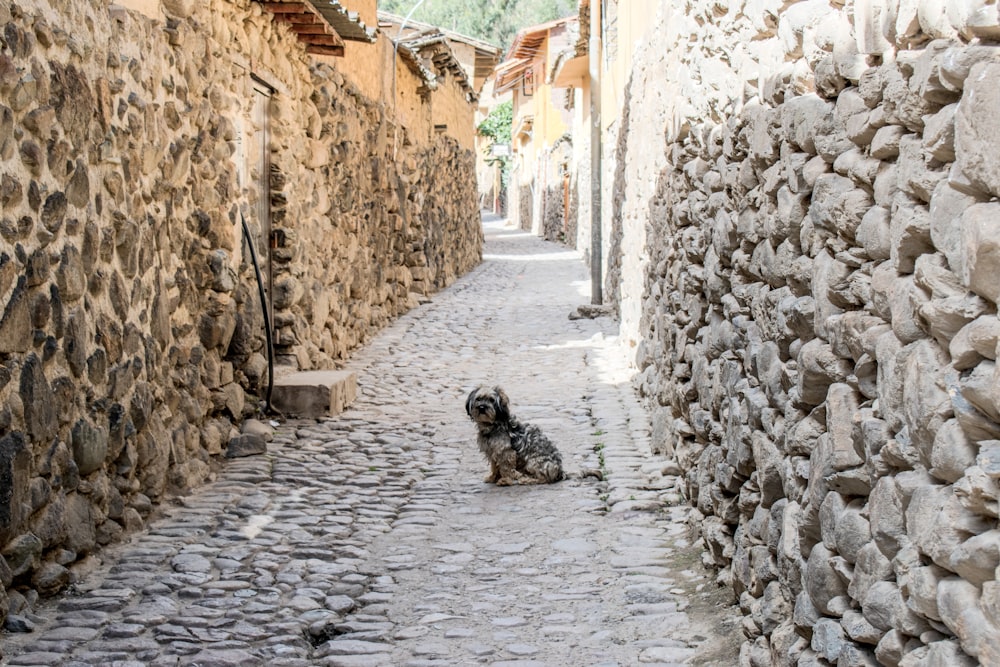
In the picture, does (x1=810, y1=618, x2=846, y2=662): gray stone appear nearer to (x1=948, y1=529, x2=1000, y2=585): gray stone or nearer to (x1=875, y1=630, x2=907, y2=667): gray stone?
(x1=875, y1=630, x2=907, y2=667): gray stone

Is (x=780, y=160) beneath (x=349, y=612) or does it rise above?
above

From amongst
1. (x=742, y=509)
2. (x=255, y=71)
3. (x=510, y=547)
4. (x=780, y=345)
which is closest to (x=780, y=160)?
(x=780, y=345)

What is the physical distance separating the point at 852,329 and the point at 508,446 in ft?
12.6

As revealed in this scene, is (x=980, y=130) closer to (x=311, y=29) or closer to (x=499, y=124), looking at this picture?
(x=311, y=29)

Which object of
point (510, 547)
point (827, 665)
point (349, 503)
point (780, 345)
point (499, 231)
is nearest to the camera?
point (827, 665)

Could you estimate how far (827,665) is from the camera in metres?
2.93

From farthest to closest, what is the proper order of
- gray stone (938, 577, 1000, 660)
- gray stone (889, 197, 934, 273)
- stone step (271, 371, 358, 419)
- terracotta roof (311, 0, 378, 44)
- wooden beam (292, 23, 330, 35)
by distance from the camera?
wooden beam (292, 23, 330, 35)
terracotta roof (311, 0, 378, 44)
stone step (271, 371, 358, 419)
gray stone (889, 197, 934, 273)
gray stone (938, 577, 1000, 660)

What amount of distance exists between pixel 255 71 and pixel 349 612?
4.86 metres

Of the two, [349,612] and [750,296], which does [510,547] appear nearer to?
[349,612]

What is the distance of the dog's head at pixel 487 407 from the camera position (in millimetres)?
6594

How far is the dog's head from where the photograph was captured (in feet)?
21.6

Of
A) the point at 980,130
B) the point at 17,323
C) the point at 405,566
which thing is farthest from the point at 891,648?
the point at 17,323

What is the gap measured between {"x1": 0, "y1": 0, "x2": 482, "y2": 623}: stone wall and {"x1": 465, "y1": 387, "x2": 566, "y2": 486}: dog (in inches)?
68.0

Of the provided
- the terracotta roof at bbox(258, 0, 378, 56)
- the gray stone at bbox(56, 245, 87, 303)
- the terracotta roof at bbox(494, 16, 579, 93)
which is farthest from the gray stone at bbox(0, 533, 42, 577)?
the terracotta roof at bbox(494, 16, 579, 93)
